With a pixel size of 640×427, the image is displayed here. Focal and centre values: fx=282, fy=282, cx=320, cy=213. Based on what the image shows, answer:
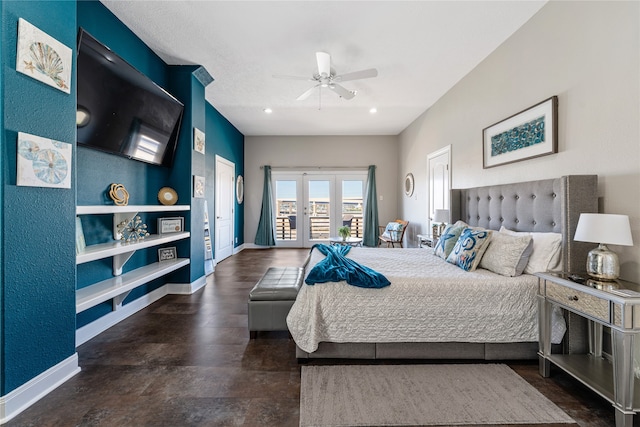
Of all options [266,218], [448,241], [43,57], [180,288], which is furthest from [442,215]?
[266,218]

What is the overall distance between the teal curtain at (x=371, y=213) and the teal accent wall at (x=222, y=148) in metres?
3.07

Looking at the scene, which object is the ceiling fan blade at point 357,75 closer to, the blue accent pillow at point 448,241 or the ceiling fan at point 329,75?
the ceiling fan at point 329,75

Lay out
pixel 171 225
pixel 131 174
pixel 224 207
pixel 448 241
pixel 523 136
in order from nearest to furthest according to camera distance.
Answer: pixel 523 136, pixel 448 241, pixel 131 174, pixel 171 225, pixel 224 207

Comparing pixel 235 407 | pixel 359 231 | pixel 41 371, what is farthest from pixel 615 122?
pixel 359 231

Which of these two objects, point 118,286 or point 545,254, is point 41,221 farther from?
point 545,254

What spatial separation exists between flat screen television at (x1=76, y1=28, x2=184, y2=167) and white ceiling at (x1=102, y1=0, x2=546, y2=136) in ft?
1.97

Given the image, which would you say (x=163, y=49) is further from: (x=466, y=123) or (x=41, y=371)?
(x=466, y=123)

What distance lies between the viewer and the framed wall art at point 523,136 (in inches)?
91.3

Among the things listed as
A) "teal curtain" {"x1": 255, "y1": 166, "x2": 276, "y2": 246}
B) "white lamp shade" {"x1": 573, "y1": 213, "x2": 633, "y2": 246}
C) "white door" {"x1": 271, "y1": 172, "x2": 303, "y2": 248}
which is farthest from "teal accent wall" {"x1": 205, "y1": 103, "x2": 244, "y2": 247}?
"white lamp shade" {"x1": 573, "y1": 213, "x2": 633, "y2": 246}

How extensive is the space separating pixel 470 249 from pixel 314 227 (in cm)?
499

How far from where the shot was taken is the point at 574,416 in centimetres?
152

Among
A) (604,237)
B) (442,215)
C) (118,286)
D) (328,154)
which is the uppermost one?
(328,154)

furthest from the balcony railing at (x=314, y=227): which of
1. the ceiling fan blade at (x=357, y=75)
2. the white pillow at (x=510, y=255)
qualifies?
the white pillow at (x=510, y=255)

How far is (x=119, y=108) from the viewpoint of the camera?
2510 mm
